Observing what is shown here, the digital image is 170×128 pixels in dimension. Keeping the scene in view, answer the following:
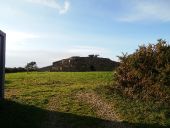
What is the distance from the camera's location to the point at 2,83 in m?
19.7

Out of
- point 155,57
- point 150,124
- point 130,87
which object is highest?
point 155,57

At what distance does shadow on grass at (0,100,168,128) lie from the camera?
1527cm

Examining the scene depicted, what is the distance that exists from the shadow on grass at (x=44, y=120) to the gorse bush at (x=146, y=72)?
427cm

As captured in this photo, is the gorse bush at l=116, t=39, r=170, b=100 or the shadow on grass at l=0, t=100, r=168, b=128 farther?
the gorse bush at l=116, t=39, r=170, b=100

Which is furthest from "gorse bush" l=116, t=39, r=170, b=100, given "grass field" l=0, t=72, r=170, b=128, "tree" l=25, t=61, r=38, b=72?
"tree" l=25, t=61, r=38, b=72

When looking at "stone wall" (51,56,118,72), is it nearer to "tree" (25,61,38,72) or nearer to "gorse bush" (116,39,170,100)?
"tree" (25,61,38,72)

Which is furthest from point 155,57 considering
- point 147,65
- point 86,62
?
point 86,62

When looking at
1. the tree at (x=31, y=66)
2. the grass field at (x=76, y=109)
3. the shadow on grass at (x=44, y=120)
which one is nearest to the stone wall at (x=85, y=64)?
the tree at (x=31, y=66)

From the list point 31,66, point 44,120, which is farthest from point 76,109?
point 31,66

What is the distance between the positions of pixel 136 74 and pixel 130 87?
718mm

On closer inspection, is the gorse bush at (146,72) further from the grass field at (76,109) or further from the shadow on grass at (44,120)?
the shadow on grass at (44,120)

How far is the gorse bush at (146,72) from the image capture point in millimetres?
19661

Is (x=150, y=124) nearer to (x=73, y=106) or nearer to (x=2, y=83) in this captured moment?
(x=73, y=106)

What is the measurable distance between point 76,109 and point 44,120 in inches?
79.5
